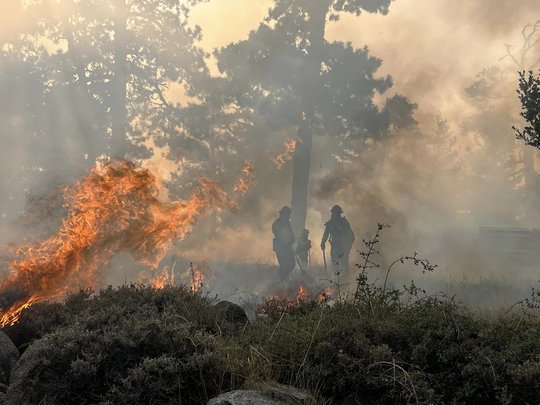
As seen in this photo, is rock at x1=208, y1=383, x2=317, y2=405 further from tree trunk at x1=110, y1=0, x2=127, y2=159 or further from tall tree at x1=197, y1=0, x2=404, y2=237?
tree trunk at x1=110, y1=0, x2=127, y2=159

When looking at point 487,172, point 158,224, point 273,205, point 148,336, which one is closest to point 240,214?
point 273,205

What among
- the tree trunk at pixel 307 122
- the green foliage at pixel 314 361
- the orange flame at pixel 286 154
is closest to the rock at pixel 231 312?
the green foliage at pixel 314 361

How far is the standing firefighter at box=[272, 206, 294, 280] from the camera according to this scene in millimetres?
16969

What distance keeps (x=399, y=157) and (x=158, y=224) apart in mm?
21854

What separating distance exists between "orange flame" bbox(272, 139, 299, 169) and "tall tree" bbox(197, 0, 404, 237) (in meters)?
1.80

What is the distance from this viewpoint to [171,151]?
25.0 meters

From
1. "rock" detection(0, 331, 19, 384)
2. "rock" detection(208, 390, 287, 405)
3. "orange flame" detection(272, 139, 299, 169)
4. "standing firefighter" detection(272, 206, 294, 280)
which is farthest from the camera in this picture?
"orange flame" detection(272, 139, 299, 169)

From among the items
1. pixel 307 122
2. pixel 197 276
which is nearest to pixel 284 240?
pixel 197 276

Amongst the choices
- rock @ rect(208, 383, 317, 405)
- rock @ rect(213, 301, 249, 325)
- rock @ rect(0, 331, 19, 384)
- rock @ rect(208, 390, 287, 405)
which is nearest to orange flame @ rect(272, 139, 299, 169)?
rock @ rect(213, 301, 249, 325)

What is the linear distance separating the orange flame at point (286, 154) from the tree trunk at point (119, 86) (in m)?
6.94

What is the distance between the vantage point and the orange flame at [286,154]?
24766mm

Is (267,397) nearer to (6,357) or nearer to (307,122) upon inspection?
(6,357)

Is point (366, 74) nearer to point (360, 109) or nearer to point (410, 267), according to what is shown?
point (360, 109)

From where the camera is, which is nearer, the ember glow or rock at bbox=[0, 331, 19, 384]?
rock at bbox=[0, 331, 19, 384]
